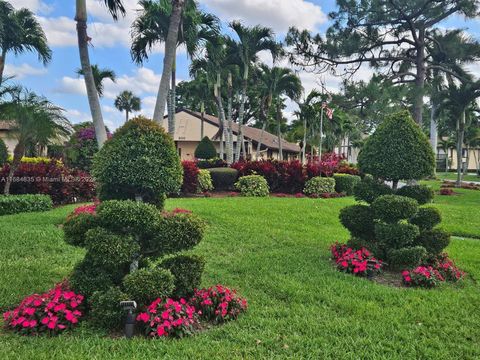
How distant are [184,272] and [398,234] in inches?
126

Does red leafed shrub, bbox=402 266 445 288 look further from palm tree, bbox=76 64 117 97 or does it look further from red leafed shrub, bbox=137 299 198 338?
palm tree, bbox=76 64 117 97

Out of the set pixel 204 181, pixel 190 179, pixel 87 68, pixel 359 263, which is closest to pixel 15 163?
pixel 87 68

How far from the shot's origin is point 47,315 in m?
3.62

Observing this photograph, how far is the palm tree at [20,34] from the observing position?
16438 mm

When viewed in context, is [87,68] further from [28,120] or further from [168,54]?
[28,120]

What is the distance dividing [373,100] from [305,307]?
38.1 feet

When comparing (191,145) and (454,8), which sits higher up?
(454,8)

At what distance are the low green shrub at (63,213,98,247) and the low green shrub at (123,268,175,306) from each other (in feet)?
2.09

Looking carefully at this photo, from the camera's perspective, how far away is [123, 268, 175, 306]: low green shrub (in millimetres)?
3676

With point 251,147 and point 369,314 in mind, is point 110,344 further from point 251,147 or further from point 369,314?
point 251,147

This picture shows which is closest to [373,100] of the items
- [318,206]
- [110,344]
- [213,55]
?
[318,206]

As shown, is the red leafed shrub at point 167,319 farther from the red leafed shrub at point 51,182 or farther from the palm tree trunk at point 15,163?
the red leafed shrub at point 51,182

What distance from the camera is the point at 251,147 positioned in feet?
110

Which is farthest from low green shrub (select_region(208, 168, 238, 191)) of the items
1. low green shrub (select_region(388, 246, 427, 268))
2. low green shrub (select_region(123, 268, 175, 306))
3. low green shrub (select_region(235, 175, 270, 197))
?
low green shrub (select_region(123, 268, 175, 306))
